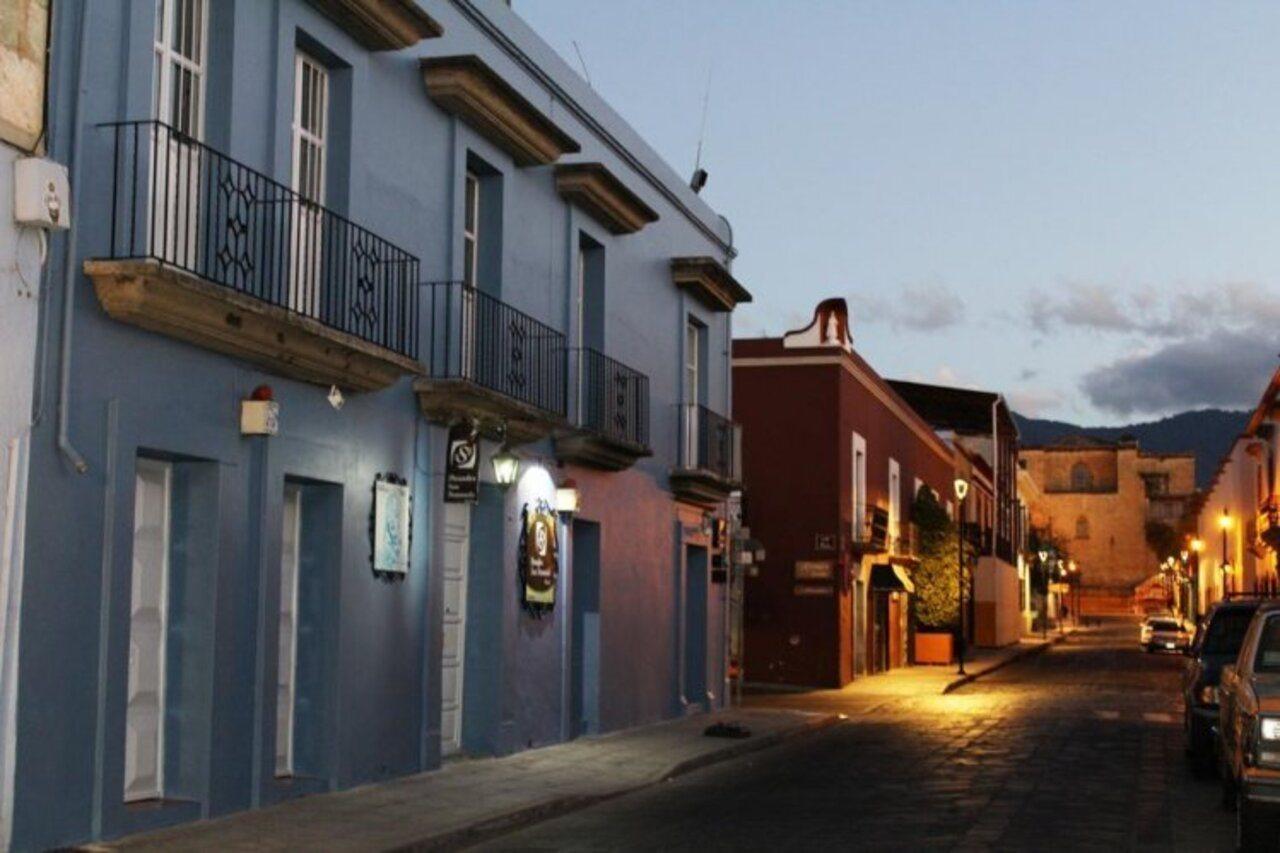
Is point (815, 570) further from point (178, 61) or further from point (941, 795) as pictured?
point (178, 61)

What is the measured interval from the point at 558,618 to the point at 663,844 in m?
7.53

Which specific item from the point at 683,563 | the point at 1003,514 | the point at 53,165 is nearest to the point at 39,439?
the point at 53,165

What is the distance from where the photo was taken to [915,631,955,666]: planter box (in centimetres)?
4572

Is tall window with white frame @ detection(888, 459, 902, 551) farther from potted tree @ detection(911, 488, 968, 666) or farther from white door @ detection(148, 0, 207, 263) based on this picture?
white door @ detection(148, 0, 207, 263)

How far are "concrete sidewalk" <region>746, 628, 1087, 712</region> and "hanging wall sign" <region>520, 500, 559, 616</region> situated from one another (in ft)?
33.2

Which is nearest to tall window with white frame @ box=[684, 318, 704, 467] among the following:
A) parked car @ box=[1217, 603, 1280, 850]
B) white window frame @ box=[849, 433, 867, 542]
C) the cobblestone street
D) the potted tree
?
the cobblestone street

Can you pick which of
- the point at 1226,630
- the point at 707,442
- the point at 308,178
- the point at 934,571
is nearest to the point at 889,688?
the point at 934,571

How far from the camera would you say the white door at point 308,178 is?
13.7 metres

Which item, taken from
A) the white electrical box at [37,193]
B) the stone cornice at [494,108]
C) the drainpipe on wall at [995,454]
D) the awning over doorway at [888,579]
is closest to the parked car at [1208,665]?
the stone cornice at [494,108]

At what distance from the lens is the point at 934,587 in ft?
149

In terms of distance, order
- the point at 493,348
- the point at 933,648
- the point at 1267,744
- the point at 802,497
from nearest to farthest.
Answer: the point at 1267,744, the point at 493,348, the point at 802,497, the point at 933,648

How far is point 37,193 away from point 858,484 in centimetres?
2906

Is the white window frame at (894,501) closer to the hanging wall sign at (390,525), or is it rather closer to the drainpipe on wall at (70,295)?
the hanging wall sign at (390,525)

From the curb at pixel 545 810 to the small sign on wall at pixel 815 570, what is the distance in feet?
45.6
